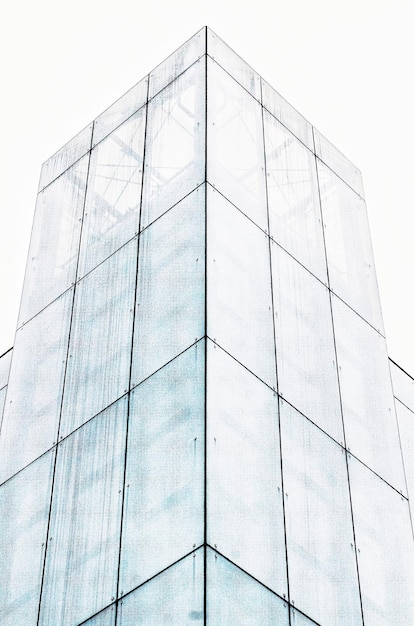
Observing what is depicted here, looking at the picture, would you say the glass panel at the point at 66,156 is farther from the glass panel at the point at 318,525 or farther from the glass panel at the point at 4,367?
the glass panel at the point at 318,525

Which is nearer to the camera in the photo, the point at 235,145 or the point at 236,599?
the point at 236,599

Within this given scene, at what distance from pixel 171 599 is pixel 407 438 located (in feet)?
32.1

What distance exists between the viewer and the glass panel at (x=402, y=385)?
20812 mm

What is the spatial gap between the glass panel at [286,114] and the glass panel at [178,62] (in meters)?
1.69

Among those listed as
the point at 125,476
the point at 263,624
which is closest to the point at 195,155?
the point at 125,476

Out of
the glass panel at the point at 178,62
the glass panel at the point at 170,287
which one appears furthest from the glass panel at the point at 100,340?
the glass panel at the point at 178,62

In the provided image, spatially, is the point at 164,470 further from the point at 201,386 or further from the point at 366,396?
the point at 366,396

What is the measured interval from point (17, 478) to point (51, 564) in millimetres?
2212

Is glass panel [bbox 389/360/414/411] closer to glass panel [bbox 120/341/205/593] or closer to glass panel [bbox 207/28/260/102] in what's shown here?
glass panel [bbox 207/28/260/102]

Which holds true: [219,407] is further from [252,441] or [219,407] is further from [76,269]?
[76,269]

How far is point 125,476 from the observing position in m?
13.3

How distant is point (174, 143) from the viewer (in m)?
17.0

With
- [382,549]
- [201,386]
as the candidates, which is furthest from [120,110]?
[382,549]

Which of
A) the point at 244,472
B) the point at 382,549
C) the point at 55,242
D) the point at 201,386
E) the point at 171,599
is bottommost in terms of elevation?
the point at 382,549
